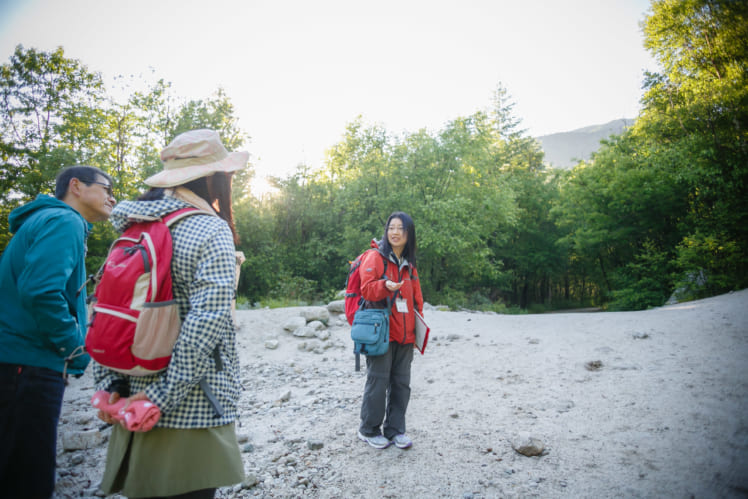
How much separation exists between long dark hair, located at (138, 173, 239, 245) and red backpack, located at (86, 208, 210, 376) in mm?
299

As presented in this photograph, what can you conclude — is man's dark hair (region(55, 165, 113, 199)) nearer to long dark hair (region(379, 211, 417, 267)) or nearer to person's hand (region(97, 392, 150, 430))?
person's hand (region(97, 392, 150, 430))

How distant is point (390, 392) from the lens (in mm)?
3553

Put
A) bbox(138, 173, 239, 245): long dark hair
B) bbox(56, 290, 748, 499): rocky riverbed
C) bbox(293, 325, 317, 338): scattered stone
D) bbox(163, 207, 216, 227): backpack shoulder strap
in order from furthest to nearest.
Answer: bbox(293, 325, 317, 338): scattered stone, bbox(56, 290, 748, 499): rocky riverbed, bbox(138, 173, 239, 245): long dark hair, bbox(163, 207, 216, 227): backpack shoulder strap

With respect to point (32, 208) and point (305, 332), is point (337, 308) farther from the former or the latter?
point (32, 208)

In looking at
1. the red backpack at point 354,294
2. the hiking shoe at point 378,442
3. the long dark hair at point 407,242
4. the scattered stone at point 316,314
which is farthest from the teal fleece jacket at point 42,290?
the scattered stone at point 316,314

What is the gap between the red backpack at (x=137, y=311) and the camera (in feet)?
4.57

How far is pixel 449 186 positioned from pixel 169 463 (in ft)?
58.4

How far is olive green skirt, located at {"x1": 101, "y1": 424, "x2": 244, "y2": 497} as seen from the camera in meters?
1.44

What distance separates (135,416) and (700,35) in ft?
35.5

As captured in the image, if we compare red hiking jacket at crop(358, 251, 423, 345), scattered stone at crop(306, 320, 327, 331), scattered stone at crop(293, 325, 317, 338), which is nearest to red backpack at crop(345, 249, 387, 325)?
red hiking jacket at crop(358, 251, 423, 345)

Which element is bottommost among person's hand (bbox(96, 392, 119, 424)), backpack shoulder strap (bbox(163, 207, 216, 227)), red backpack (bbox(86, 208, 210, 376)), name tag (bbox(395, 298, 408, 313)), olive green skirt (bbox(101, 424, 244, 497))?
olive green skirt (bbox(101, 424, 244, 497))

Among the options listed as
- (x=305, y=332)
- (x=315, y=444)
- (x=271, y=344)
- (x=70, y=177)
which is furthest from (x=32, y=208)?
(x=305, y=332)

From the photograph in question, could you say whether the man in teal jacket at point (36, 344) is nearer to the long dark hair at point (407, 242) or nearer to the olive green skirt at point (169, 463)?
the olive green skirt at point (169, 463)

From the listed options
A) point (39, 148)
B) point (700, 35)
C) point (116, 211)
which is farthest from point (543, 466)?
point (39, 148)
